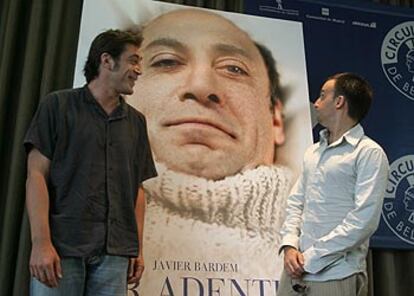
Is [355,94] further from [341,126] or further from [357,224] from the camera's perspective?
[357,224]

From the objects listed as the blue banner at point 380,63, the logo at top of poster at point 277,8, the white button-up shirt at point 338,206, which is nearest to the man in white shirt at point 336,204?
the white button-up shirt at point 338,206

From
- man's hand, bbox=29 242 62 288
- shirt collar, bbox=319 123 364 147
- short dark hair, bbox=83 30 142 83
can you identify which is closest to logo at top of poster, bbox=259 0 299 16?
shirt collar, bbox=319 123 364 147

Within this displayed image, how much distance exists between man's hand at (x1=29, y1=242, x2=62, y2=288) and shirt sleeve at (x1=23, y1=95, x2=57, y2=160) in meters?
0.24

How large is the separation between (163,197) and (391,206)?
1.15 m

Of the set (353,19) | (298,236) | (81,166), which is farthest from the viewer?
(353,19)

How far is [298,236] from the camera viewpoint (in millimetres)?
1691

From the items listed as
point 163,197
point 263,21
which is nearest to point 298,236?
point 163,197

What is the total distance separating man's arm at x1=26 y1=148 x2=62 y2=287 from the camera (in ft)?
4.22

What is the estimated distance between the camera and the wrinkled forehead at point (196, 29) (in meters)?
2.29

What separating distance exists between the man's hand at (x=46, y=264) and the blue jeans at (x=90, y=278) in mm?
27

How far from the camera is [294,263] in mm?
1596

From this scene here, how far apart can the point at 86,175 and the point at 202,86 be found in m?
0.95

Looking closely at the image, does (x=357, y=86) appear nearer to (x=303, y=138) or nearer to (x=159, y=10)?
(x=303, y=138)

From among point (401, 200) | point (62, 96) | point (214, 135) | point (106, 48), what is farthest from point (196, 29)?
point (401, 200)
